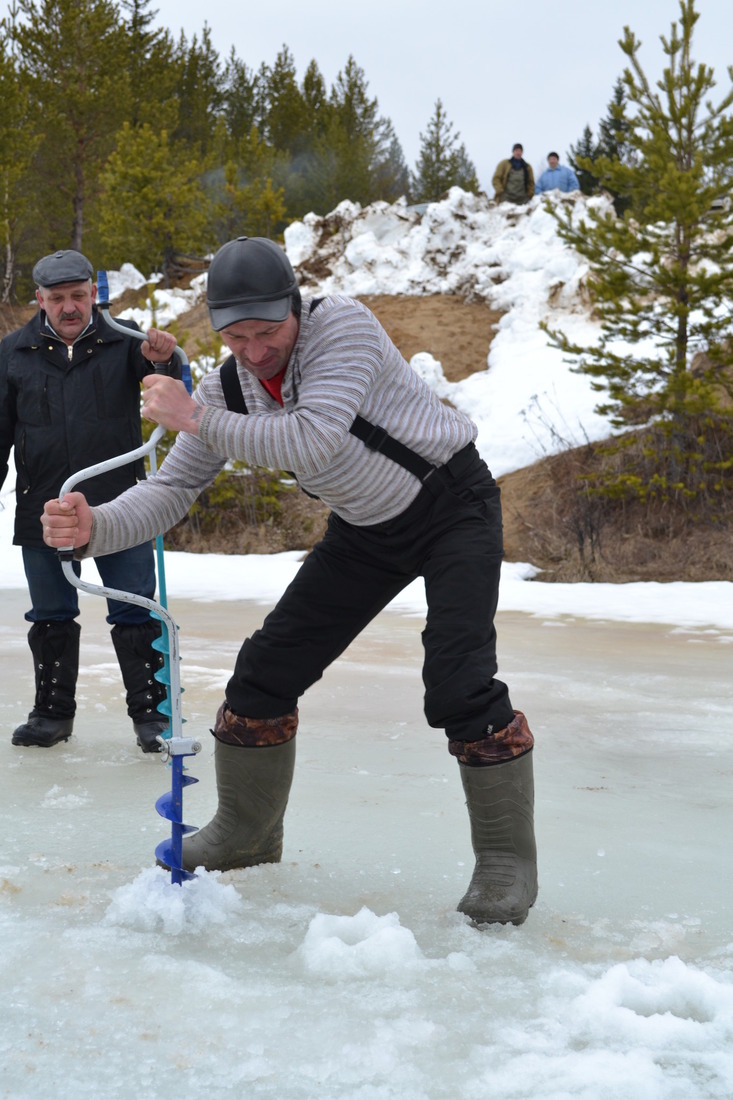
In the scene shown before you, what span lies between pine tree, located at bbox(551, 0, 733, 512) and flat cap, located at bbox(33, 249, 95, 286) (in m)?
6.98

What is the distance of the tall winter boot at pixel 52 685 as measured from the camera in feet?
12.8

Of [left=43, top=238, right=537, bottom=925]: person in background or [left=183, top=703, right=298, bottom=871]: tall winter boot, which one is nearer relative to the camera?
[left=43, top=238, right=537, bottom=925]: person in background

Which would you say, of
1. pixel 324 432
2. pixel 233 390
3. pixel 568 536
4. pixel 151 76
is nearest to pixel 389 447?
pixel 324 432

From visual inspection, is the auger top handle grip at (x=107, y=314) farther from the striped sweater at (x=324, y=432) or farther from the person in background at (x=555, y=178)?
the person in background at (x=555, y=178)

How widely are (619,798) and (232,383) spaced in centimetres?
177

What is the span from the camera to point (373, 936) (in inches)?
87.4

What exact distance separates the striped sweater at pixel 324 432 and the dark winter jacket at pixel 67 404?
1.31m

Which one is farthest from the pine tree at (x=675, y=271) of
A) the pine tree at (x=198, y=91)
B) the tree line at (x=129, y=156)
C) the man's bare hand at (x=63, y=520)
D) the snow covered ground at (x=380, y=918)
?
the pine tree at (x=198, y=91)

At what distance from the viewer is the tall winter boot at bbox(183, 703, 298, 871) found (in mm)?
2668

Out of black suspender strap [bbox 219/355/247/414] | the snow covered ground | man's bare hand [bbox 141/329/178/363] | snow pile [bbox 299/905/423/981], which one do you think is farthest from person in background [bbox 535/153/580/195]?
snow pile [bbox 299/905/423/981]

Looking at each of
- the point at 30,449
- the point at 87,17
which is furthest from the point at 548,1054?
the point at 87,17

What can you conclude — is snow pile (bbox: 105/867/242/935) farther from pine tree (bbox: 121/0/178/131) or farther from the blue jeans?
pine tree (bbox: 121/0/178/131)

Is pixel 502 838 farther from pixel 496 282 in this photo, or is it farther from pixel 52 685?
pixel 496 282

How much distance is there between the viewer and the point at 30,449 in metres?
3.97
